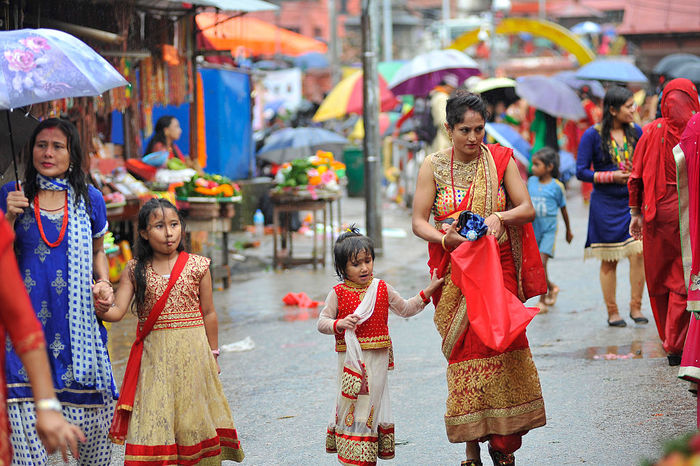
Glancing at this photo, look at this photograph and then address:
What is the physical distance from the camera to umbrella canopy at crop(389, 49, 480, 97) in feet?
52.2

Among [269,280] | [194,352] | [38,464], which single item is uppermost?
[194,352]

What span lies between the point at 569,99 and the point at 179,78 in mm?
6535

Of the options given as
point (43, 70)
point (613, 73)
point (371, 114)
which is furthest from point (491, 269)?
point (613, 73)

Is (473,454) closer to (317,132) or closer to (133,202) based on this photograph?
(133,202)

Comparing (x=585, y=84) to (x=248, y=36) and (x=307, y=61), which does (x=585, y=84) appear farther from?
(x=307, y=61)

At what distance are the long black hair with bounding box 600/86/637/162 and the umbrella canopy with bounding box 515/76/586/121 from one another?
6946 mm

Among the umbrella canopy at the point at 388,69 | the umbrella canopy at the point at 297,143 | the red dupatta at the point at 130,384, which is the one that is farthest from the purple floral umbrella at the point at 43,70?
the umbrella canopy at the point at 388,69

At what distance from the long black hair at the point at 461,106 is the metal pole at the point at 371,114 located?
27.1 feet

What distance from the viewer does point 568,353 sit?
7617 mm

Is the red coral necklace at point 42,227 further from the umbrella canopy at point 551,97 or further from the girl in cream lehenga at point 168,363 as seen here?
the umbrella canopy at point 551,97

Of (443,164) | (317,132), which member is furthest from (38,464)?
(317,132)

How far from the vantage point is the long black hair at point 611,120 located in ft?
26.6

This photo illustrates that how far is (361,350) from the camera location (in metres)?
4.78

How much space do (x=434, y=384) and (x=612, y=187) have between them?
2.59m
